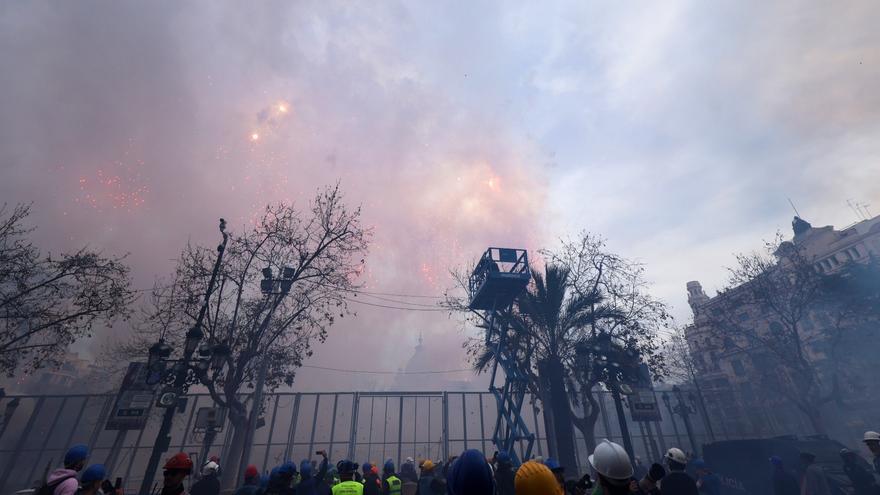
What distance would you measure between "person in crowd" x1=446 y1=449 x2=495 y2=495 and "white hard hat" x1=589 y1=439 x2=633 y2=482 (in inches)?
50.7

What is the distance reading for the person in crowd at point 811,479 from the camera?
29.4ft

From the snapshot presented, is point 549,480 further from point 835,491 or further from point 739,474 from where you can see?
point 739,474

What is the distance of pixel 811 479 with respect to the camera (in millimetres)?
9836

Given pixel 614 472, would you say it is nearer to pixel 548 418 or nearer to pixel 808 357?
pixel 548 418

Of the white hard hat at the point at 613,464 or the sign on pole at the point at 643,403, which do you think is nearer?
the white hard hat at the point at 613,464

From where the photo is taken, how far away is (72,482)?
14.3 feet

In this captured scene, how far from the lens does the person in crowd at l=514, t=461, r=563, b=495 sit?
2.78 m

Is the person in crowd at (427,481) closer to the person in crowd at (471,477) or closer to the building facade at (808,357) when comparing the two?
the person in crowd at (471,477)

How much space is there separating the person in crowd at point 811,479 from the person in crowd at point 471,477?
11114 mm

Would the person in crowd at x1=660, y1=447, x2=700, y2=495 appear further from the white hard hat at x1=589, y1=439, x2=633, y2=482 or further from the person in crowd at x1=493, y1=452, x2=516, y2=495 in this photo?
the white hard hat at x1=589, y1=439, x2=633, y2=482

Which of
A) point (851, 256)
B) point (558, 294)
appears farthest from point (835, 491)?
point (851, 256)

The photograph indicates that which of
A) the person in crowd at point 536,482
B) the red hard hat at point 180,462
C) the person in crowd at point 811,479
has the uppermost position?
the red hard hat at point 180,462

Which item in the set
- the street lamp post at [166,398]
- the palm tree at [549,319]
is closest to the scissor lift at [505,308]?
the palm tree at [549,319]

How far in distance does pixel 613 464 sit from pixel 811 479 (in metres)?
11.7
